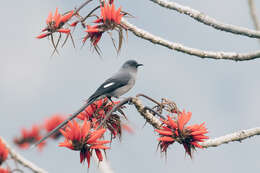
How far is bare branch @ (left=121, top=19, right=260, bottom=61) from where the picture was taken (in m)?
3.73

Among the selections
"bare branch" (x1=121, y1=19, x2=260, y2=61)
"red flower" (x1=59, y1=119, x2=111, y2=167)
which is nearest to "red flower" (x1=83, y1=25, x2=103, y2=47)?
"red flower" (x1=59, y1=119, x2=111, y2=167)

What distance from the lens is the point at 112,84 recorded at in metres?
3.77

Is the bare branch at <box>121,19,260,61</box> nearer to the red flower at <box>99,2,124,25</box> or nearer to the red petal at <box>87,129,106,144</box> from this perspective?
the red flower at <box>99,2,124,25</box>

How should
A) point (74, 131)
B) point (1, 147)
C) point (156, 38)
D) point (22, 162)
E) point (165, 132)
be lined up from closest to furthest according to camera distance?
1. point (74, 131)
2. point (165, 132)
3. point (1, 147)
4. point (156, 38)
5. point (22, 162)

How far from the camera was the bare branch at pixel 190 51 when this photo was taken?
373 cm

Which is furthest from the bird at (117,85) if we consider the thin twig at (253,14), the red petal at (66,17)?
the thin twig at (253,14)

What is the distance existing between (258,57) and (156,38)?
97 cm

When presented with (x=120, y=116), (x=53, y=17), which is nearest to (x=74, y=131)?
(x=120, y=116)

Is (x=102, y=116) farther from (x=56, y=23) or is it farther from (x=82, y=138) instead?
(x=56, y=23)

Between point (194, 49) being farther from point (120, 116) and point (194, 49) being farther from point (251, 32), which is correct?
point (120, 116)

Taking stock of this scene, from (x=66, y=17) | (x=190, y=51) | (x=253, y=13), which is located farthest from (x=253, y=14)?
(x=66, y=17)

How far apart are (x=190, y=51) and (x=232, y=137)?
2.91ft

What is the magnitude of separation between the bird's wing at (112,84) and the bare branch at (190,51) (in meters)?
0.50

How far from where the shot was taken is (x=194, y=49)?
12.4 feet
